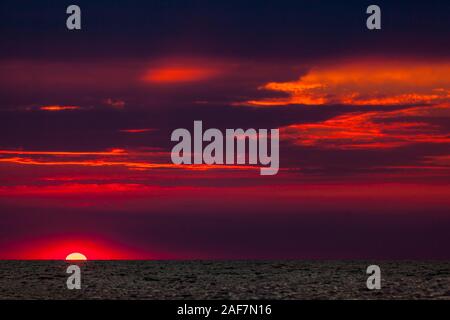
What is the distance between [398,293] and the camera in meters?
65.7

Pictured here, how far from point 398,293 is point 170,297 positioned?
69.3 ft

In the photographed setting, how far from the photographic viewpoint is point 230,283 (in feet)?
257

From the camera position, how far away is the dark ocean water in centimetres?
6556

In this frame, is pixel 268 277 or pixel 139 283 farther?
pixel 268 277

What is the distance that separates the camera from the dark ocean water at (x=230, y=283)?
65562 mm
